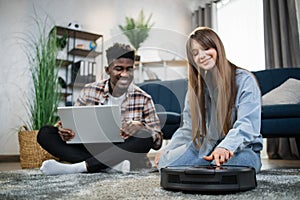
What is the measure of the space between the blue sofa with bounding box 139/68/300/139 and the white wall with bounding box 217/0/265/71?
791 millimetres

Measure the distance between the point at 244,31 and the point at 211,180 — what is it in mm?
3219

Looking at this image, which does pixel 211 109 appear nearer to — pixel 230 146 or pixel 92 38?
pixel 230 146

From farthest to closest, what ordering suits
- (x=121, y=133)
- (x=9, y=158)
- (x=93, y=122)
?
(x=9, y=158), (x=121, y=133), (x=93, y=122)

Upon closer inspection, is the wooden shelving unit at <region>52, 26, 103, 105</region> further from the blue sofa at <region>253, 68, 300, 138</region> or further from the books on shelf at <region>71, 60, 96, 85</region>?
the blue sofa at <region>253, 68, 300, 138</region>

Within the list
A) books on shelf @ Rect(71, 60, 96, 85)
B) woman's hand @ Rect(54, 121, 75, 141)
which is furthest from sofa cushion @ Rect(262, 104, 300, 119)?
books on shelf @ Rect(71, 60, 96, 85)

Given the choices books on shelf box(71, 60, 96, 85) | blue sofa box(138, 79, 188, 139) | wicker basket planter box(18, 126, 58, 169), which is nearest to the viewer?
wicker basket planter box(18, 126, 58, 169)

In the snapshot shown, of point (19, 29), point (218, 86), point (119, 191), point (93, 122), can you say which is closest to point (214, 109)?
point (218, 86)

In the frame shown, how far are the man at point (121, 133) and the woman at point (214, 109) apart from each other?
0.32 meters

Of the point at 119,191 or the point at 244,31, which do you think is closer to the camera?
the point at 119,191

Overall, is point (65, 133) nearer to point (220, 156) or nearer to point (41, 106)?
point (41, 106)

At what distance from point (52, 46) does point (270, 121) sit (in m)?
1.59

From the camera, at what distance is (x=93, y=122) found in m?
1.42

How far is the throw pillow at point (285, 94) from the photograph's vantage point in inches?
92.4

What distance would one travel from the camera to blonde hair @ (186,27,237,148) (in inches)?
43.4
